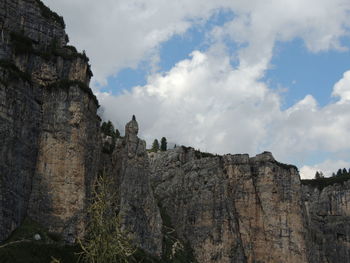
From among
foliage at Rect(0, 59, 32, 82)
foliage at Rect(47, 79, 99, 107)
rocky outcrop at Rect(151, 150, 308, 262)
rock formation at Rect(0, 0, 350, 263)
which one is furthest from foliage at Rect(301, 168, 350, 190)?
foliage at Rect(0, 59, 32, 82)

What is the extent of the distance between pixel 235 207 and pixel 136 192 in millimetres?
33636

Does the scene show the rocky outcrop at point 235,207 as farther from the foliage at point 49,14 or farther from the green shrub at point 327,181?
the foliage at point 49,14

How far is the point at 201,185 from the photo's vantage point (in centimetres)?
12050

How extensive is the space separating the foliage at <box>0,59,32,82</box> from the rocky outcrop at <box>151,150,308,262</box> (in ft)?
180

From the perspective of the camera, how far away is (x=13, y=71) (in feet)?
249

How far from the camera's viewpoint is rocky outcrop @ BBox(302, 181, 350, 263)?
137 m

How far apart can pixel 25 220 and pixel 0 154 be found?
442 inches

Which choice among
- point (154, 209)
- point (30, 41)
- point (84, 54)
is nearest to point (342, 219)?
point (154, 209)

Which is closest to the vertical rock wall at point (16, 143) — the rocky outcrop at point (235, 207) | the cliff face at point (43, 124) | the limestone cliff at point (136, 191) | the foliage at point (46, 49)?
the cliff face at point (43, 124)

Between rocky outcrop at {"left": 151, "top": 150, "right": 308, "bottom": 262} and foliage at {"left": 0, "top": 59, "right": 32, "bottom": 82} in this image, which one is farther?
rocky outcrop at {"left": 151, "top": 150, "right": 308, "bottom": 262}

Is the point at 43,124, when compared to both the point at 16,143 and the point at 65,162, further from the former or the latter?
the point at 65,162

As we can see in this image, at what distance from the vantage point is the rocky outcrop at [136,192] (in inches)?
3716

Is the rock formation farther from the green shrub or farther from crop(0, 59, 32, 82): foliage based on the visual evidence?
the green shrub

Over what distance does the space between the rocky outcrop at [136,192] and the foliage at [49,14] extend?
85.1 feet
